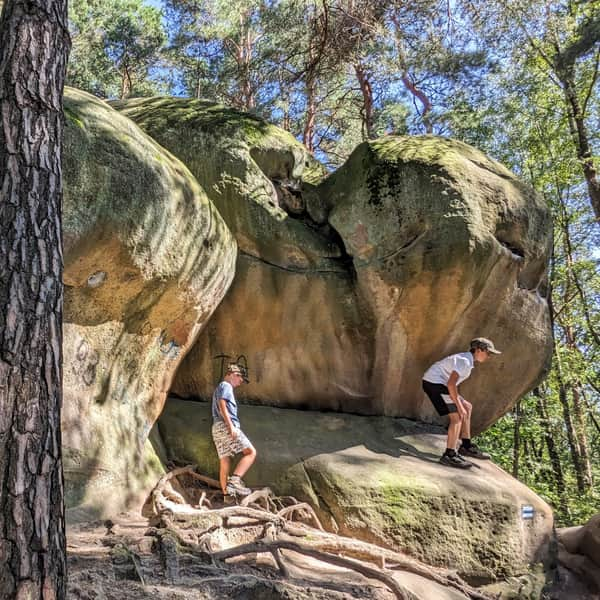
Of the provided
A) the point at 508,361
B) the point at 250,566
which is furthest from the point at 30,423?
the point at 508,361

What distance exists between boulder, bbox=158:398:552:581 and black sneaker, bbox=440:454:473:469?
10 centimetres

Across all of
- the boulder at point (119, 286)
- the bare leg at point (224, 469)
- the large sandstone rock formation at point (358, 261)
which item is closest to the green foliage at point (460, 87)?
the large sandstone rock formation at point (358, 261)

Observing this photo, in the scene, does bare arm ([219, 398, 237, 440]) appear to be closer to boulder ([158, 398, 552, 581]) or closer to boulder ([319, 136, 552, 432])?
boulder ([158, 398, 552, 581])

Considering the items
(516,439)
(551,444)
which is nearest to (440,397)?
(516,439)

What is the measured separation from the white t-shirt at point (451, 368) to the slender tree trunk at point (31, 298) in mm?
5144

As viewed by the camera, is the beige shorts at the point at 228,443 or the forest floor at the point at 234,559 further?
the beige shorts at the point at 228,443

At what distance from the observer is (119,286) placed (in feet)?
16.4

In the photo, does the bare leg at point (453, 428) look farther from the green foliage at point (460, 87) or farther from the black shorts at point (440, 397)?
the green foliage at point (460, 87)

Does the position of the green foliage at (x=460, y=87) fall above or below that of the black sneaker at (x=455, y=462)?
above

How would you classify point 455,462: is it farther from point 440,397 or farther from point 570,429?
point 570,429

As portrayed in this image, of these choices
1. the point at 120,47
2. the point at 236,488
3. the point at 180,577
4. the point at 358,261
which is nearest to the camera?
the point at 180,577

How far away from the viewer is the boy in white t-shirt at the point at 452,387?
21.0ft

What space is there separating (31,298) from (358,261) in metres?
5.30

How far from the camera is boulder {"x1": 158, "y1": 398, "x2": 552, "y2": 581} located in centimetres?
542
